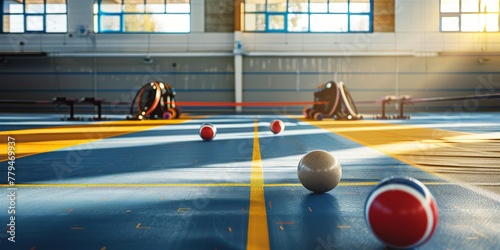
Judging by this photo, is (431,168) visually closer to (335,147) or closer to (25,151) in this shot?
(335,147)

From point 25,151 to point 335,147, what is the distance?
4884mm

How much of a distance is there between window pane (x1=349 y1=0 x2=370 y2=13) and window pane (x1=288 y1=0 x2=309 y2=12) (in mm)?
2685

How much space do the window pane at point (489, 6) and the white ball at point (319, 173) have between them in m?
28.0

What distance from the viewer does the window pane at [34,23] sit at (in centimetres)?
2761

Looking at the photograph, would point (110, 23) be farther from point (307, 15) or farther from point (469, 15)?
point (469, 15)

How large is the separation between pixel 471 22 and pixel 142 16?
64.6 ft

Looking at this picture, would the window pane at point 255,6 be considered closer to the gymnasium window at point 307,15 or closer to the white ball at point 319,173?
the gymnasium window at point 307,15

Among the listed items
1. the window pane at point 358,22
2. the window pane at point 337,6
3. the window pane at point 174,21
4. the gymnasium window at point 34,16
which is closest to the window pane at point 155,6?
the window pane at point 174,21

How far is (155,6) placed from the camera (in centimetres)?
2723

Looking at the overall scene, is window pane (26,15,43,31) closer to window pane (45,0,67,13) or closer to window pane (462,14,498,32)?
window pane (45,0,67,13)

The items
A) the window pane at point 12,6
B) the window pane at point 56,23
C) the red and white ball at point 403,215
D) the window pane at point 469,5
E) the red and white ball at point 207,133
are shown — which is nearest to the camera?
the red and white ball at point 403,215

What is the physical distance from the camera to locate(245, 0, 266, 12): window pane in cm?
2723

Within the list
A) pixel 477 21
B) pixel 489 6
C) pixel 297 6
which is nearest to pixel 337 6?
pixel 297 6

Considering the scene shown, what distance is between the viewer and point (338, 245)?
2416 mm
